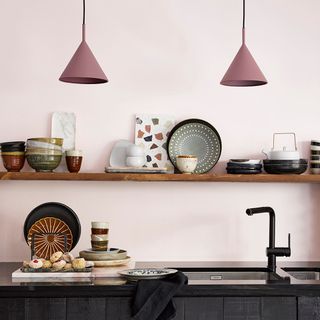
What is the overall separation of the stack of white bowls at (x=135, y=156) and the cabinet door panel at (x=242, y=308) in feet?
2.87

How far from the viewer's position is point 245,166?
11.6 feet

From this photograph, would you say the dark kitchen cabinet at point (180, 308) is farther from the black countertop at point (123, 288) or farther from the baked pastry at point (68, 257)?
the baked pastry at point (68, 257)

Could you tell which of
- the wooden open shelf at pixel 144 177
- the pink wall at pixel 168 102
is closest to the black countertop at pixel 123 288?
the wooden open shelf at pixel 144 177

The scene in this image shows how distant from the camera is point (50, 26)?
12.0 feet

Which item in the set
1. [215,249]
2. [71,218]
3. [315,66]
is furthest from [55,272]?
[315,66]

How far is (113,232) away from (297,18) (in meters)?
1.51

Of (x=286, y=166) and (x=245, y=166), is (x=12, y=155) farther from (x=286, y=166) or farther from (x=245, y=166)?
(x=286, y=166)

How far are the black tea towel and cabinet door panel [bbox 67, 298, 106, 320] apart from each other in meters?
0.14

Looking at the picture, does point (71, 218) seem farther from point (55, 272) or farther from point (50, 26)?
point (50, 26)

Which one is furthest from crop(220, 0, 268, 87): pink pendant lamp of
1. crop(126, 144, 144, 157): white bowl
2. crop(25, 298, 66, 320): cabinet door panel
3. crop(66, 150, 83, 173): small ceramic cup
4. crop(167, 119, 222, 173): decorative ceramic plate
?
crop(25, 298, 66, 320): cabinet door panel

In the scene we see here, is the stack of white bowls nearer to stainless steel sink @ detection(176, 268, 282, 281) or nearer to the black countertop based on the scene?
stainless steel sink @ detection(176, 268, 282, 281)

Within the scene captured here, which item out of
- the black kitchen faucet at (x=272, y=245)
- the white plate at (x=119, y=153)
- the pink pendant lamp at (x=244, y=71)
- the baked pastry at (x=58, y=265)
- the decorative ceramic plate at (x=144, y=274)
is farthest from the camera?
the white plate at (x=119, y=153)

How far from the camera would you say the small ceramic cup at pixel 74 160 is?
3506mm

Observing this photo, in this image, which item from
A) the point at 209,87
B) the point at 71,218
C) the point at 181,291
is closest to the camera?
the point at 181,291
